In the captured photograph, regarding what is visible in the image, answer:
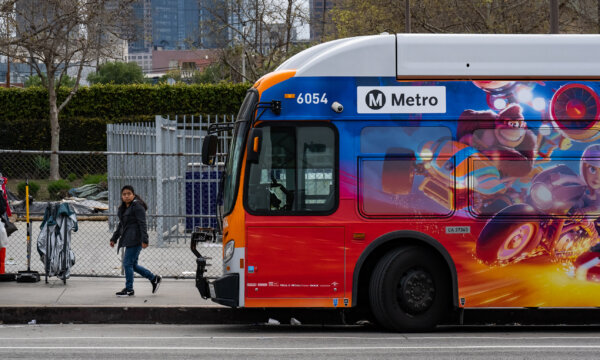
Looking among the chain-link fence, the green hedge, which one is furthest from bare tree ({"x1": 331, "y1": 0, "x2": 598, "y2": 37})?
the chain-link fence

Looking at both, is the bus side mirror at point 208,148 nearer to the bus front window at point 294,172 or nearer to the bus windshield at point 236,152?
the bus windshield at point 236,152

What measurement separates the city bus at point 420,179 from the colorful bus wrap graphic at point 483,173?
13mm

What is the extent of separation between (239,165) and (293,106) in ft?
2.84

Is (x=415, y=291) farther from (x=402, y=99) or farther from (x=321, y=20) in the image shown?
(x=321, y=20)

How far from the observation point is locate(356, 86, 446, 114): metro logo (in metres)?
10.2

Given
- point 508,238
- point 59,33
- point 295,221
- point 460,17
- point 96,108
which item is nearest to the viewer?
point 295,221

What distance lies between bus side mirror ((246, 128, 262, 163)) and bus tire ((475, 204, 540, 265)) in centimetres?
257

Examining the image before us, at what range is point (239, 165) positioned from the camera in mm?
10164

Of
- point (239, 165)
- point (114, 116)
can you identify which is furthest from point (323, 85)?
point (114, 116)

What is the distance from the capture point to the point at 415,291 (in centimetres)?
1012

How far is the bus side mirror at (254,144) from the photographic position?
32.5 feet

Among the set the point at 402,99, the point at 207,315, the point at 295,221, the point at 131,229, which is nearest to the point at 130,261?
the point at 131,229

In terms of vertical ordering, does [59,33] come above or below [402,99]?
above

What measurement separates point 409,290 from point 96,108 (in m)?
29.9
